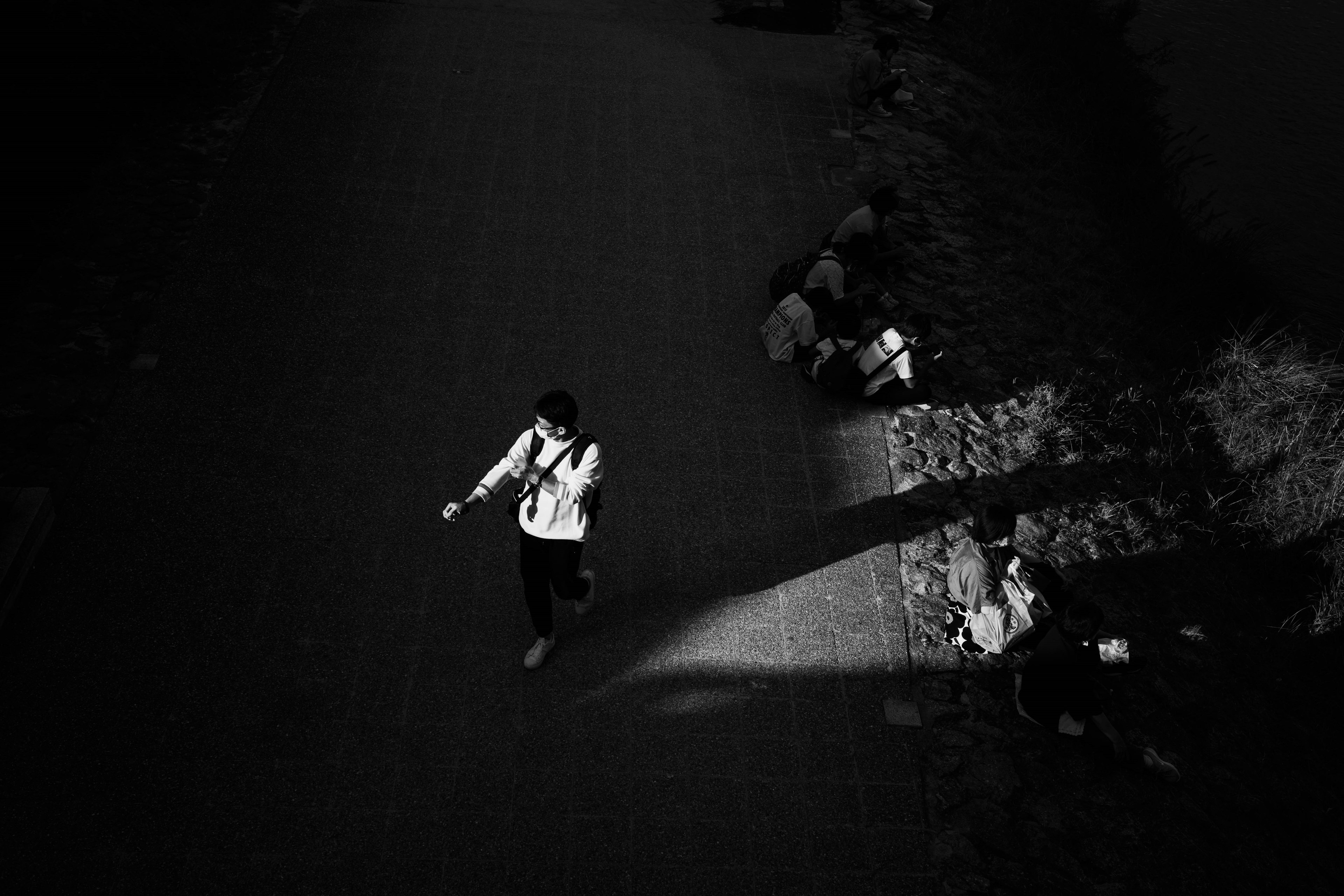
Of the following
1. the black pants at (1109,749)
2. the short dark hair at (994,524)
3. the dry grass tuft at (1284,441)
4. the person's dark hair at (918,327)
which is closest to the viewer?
the black pants at (1109,749)

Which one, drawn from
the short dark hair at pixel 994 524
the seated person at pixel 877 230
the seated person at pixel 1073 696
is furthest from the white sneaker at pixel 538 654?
the seated person at pixel 877 230

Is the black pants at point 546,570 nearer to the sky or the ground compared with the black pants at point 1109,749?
nearer to the sky

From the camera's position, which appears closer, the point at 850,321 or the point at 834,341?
the point at 834,341

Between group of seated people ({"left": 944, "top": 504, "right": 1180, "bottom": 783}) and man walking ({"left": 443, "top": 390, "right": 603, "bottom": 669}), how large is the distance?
Result: 2437 mm

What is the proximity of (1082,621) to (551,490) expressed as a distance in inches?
118

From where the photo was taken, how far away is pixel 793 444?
6.59 metres

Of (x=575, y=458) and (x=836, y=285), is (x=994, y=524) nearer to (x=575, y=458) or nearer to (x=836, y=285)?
(x=575, y=458)

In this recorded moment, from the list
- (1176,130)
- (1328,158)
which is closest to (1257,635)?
(1176,130)

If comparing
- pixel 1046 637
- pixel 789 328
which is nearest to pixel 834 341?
pixel 789 328

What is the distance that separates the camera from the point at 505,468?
4488 mm

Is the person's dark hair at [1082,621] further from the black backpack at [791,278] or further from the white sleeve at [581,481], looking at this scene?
the black backpack at [791,278]

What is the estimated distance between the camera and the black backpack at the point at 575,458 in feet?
14.4

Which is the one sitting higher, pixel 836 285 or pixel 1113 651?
pixel 836 285

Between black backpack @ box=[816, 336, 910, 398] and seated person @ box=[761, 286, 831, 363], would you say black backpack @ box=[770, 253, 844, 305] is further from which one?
black backpack @ box=[816, 336, 910, 398]
